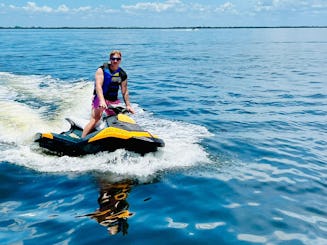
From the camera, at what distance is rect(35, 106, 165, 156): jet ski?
647 cm

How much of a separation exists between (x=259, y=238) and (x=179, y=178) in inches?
79.0

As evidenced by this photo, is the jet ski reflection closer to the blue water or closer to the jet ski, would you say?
the blue water

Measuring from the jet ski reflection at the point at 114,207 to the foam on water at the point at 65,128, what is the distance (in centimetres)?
52

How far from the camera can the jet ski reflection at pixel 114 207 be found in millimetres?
4617

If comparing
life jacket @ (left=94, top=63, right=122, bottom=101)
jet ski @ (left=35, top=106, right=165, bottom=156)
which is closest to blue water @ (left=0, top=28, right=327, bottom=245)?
jet ski @ (left=35, top=106, right=165, bottom=156)

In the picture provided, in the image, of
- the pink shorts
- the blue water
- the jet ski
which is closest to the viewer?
the blue water

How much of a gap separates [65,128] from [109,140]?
3.29 metres

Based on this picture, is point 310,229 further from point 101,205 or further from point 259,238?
point 101,205

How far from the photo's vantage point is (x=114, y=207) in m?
5.10

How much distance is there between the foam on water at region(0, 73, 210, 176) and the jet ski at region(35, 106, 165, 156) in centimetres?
13

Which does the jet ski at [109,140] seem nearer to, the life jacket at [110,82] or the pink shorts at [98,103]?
the pink shorts at [98,103]

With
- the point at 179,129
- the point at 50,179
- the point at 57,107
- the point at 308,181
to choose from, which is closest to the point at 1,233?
the point at 50,179

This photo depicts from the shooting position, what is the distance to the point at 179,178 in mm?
6250

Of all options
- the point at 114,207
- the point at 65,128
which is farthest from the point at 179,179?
the point at 65,128
